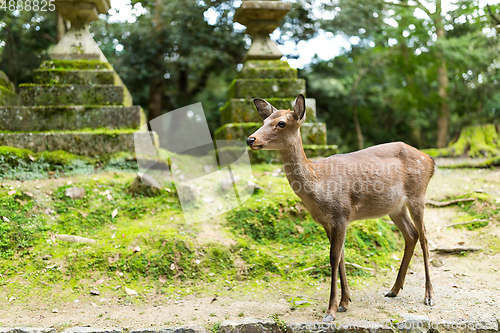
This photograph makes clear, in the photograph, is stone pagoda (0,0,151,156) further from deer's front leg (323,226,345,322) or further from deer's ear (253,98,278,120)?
deer's front leg (323,226,345,322)

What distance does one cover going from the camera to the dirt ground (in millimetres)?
3816

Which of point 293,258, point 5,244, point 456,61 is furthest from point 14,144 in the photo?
point 456,61

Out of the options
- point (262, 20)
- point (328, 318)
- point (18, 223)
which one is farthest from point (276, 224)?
point (262, 20)

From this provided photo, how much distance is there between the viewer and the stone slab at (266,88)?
8.70 metres

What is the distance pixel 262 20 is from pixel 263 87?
1.68 m

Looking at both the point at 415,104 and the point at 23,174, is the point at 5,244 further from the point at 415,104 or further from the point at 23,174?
the point at 415,104

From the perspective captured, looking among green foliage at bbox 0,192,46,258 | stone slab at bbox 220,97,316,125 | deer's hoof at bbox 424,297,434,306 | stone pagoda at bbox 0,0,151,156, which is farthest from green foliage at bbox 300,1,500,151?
green foliage at bbox 0,192,46,258

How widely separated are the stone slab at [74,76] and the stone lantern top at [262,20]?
3.23 meters

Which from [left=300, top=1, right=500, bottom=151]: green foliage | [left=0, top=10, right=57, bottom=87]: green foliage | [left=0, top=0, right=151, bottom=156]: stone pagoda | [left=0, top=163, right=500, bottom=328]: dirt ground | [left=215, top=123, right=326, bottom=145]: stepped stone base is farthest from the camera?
[left=300, top=1, right=500, bottom=151]: green foliage

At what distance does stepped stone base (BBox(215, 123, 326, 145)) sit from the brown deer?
387 centimetres

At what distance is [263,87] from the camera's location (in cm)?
876

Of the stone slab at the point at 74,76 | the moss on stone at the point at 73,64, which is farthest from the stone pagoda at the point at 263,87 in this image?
the moss on stone at the point at 73,64

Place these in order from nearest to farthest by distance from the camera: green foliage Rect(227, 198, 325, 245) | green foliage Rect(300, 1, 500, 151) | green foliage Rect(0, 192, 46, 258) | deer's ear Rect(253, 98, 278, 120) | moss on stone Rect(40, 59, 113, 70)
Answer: deer's ear Rect(253, 98, 278, 120) < green foliage Rect(0, 192, 46, 258) < green foliage Rect(227, 198, 325, 245) < moss on stone Rect(40, 59, 113, 70) < green foliage Rect(300, 1, 500, 151)

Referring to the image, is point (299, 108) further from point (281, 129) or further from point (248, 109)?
point (248, 109)
